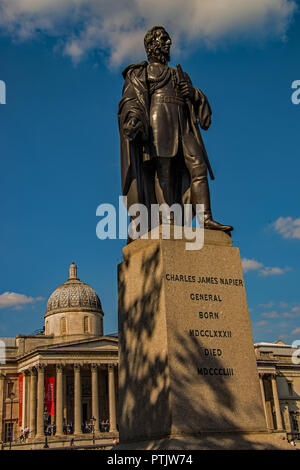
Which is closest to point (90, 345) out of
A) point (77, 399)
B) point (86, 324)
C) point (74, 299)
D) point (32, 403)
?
point (77, 399)

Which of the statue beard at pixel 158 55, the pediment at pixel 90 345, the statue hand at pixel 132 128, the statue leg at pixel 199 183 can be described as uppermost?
the pediment at pixel 90 345

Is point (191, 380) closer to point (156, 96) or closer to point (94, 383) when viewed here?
point (156, 96)

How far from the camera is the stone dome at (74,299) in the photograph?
8674 centimetres

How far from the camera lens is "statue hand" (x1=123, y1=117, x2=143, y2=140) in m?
8.02

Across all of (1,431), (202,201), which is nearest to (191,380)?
(202,201)

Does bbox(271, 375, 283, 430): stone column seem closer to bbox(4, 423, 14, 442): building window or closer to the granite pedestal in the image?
bbox(4, 423, 14, 442): building window

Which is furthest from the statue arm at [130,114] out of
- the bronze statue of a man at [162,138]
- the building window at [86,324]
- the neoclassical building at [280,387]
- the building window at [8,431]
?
the neoclassical building at [280,387]

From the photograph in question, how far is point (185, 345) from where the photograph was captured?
670 centimetres

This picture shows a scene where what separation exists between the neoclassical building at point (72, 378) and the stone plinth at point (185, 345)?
55176 mm

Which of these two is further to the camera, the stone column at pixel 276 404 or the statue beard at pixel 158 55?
the stone column at pixel 276 404

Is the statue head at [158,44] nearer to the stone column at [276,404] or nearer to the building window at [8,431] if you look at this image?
the building window at [8,431]

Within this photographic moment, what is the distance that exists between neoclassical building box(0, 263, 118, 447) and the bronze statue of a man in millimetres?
58466

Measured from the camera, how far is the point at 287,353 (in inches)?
4050

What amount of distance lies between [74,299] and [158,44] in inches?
3177
